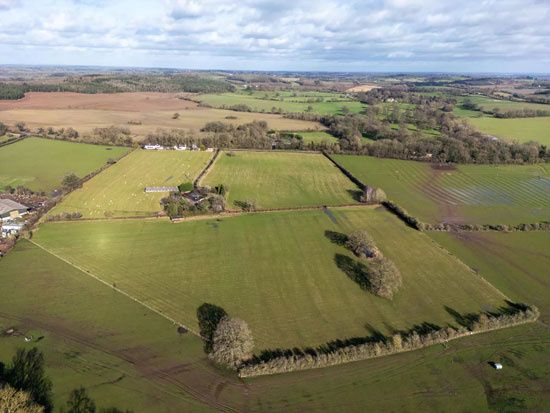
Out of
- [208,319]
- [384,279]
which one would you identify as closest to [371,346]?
[384,279]

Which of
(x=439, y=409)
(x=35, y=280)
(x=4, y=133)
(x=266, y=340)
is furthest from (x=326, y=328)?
(x=4, y=133)

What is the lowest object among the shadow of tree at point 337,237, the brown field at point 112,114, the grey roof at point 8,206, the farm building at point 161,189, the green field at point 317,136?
the shadow of tree at point 337,237

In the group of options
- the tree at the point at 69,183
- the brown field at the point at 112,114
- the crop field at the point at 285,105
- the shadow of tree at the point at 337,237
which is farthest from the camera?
the crop field at the point at 285,105

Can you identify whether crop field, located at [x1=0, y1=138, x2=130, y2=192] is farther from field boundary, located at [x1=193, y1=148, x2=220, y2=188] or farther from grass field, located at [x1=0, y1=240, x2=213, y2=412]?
grass field, located at [x1=0, y1=240, x2=213, y2=412]

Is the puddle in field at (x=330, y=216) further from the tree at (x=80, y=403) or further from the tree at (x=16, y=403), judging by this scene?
the tree at (x=16, y=403)

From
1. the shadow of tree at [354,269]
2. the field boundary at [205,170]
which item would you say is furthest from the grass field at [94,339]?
the field boundary at [205,170]

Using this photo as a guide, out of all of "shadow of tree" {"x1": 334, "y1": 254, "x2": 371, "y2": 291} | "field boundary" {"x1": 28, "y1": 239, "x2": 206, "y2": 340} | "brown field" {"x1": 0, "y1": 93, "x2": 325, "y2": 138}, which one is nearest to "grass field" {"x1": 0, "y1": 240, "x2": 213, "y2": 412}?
"field boundary" {"x1": 28, "y1": 239, "x2": 206, "y2": 340}
